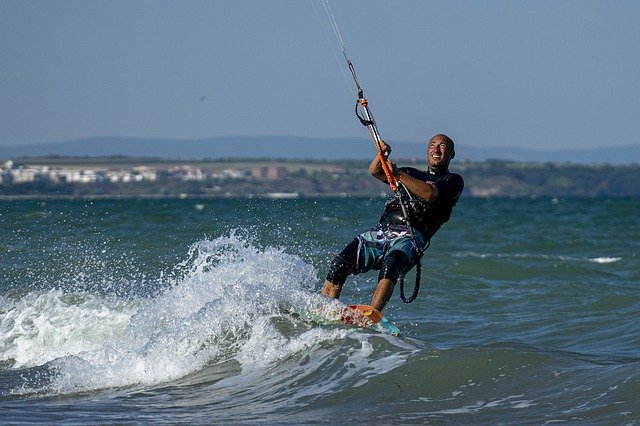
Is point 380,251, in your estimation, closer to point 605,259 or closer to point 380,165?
point 380,165

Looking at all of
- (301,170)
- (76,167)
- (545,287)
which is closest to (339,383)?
(545,287)

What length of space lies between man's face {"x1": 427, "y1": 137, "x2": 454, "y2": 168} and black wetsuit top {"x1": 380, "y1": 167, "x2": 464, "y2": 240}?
8 centimetres

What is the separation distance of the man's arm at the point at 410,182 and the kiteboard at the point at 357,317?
1.01 m

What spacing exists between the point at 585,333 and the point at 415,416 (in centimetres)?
477

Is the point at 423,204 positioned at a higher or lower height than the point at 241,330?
higher

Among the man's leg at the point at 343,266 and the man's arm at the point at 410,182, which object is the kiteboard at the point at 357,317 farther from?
the man's arm at the point at 410,182

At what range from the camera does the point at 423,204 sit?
930cm

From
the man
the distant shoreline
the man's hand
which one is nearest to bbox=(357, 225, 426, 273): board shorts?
the man

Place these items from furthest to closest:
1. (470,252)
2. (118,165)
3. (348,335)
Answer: (118,165)
(470,252)
(348,335)

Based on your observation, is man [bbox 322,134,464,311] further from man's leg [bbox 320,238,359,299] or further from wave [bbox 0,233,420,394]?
wave [bbox 0,233,420,394]

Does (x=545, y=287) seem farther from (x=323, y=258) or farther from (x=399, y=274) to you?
(x=399, y=274)

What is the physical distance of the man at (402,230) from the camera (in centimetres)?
916

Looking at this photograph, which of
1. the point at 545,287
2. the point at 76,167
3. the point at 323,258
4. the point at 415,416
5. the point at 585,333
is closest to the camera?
the point at 415,416

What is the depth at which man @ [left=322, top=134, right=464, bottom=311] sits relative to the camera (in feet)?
30.0
